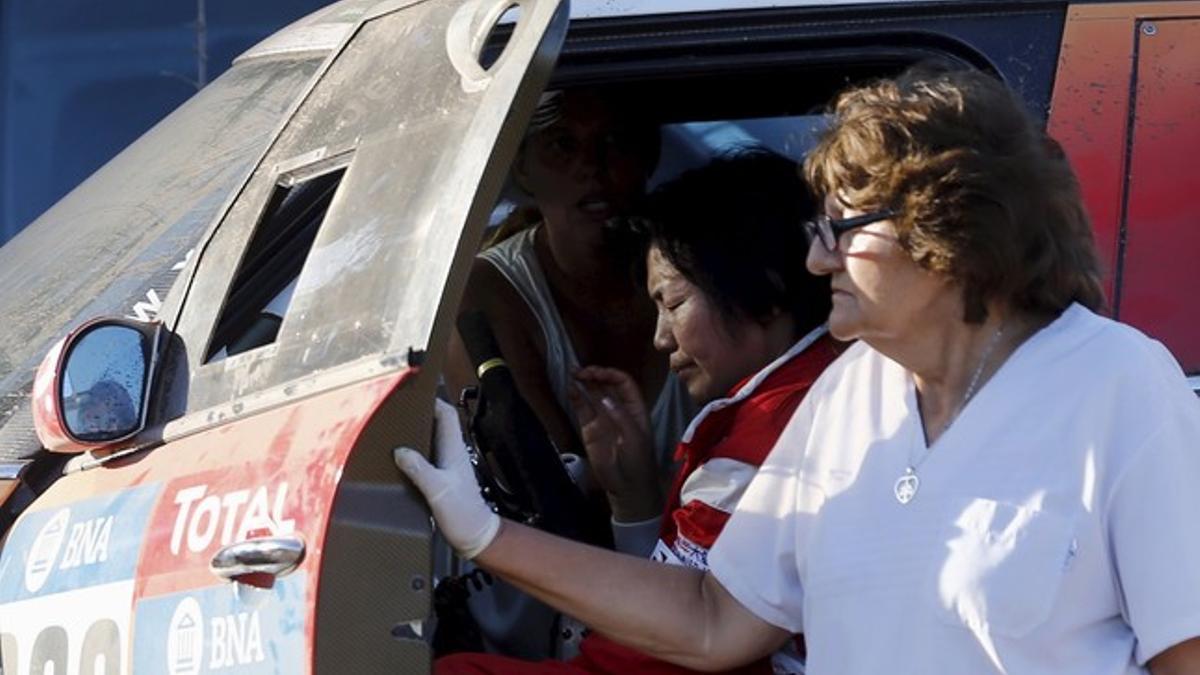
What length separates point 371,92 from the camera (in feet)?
9.29

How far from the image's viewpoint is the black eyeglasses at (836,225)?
269cm

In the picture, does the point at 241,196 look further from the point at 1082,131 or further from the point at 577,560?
the point at 1082,131

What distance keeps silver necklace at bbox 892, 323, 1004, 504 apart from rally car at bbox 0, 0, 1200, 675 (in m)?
0.38

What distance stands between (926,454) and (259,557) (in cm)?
79

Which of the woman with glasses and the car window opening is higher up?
the car window opening

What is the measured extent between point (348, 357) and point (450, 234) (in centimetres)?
18

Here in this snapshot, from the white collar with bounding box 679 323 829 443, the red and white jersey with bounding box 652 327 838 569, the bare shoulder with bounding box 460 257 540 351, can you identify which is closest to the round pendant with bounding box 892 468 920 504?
the red and white jersey with bounding box 652 327 838 569

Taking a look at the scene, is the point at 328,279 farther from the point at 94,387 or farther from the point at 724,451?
the point at 724,451

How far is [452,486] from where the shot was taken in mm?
2570

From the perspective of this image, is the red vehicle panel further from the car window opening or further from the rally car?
the car window opening

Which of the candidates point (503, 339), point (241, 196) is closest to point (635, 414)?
point (503, 339)

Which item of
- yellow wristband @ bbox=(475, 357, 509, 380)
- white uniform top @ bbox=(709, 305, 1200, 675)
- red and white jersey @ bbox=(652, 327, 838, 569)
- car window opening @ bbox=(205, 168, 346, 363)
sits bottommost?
white uniform top @ bbox=(709, 305, 1200, 675)

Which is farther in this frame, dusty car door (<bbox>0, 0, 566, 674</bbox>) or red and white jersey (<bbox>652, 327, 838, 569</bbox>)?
red and white jersey (<bbox>652, 327, 838, 569</bbox>)

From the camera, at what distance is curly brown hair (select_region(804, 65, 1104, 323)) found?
2646mm
